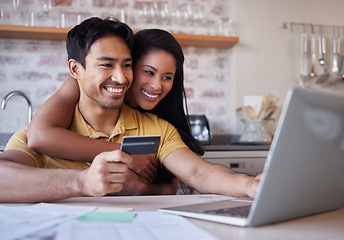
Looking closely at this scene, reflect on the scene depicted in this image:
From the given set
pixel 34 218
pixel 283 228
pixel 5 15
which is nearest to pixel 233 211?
pixel 283 228

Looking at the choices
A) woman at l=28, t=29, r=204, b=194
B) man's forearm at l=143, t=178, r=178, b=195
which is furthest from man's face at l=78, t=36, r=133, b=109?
man's forearm at l=143, t=178, r=178, b=195

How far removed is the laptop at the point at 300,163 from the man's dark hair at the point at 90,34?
87cm

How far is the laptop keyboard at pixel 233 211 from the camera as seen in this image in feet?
2.39

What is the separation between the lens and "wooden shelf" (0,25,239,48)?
2.69 m

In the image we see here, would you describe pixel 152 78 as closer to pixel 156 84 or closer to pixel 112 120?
pixel 156 84

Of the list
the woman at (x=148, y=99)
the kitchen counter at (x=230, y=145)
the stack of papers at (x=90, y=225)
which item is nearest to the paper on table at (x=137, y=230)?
the stack of papers at (x=90, y=225)

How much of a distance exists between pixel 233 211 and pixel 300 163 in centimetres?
19

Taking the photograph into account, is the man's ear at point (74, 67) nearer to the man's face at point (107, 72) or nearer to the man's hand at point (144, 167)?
the man's face at point (107, 72)

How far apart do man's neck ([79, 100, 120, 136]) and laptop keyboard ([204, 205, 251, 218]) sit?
773 millimetres

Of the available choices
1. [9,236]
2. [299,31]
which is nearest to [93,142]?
[9,236]

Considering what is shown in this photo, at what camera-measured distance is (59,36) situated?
2.80 m

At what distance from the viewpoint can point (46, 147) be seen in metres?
1.29

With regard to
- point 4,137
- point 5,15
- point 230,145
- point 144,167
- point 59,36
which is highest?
point 5,15

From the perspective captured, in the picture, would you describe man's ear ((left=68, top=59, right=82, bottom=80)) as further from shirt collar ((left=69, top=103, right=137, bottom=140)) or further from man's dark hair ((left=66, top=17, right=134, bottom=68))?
shirt collar ((left=69, top=103, right=137, bottom=140))
